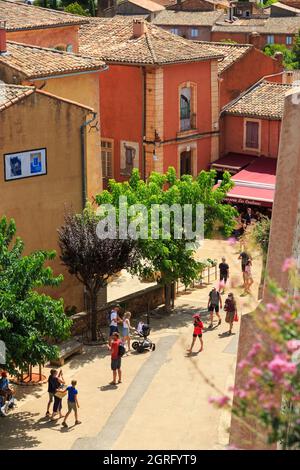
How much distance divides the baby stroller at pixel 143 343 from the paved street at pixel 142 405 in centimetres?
18

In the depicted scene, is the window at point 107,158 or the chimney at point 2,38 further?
the window at point 107,158

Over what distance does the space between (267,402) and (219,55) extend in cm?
3482

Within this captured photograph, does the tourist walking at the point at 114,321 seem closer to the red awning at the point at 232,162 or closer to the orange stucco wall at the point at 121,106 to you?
the orange stucco wall at the point at 121,106

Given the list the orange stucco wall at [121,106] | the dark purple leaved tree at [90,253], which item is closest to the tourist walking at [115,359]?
the dark purple leaved tree at [90,253]

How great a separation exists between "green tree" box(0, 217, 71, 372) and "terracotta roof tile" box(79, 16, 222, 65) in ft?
62.0

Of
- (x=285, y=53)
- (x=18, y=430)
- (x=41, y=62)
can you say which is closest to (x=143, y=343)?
(x=18, y=430)

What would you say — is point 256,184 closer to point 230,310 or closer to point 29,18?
point 29,18

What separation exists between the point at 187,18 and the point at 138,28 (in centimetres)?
5687

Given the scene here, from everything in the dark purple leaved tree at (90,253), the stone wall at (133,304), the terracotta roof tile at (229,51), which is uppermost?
the terracotta roof tile at (229,51)

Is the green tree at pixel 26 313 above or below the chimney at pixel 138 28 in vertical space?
below

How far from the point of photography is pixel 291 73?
47.3 meters

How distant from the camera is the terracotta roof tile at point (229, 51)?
45.5 m

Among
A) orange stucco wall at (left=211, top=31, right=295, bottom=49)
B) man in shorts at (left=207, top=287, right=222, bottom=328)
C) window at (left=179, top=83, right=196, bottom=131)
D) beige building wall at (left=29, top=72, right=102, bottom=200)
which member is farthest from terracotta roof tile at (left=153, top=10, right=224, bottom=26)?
man in shorts at (left=207, top=287, right=222, bottom=328)
